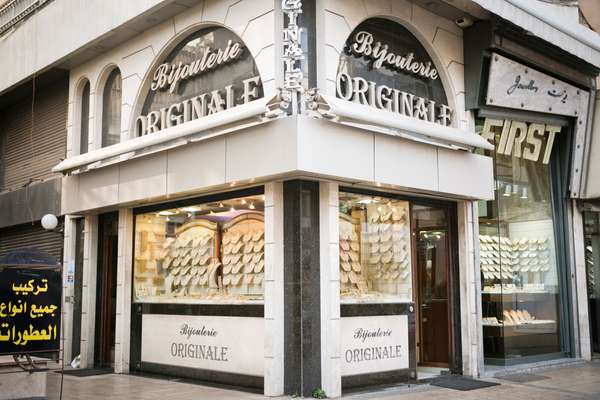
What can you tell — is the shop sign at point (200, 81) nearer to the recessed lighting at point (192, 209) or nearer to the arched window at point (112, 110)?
the arched window at point (112, 110)

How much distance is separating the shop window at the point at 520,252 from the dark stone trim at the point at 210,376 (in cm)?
475

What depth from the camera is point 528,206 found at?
13.4 metres

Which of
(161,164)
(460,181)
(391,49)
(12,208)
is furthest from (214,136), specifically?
(12,208)

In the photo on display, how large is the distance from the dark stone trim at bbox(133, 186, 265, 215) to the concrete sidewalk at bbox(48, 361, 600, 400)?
115 inches

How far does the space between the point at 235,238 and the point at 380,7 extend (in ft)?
14.1

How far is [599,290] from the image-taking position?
14.4m

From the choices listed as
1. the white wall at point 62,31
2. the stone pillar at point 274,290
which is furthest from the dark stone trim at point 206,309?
the white wall at point 62,31

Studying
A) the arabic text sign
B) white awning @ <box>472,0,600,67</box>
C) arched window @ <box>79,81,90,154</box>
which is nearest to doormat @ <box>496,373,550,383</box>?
white awning @ <box>472,0,600,67</box>

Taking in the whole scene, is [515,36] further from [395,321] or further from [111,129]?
[111,129]

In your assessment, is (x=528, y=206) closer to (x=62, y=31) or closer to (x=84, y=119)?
(x=84, y=119)

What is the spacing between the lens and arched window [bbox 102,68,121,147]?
1321 centimetres

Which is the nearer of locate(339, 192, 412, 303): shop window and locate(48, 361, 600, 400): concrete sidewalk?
locate(48, 361, 600, 400): concrete sidewalk

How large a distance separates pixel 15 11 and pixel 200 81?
767cm

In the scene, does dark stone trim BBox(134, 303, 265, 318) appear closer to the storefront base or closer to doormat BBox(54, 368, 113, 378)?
doormat BBox(54, 368, 113, 378)
